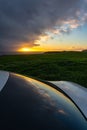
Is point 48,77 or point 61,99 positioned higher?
point 61,99

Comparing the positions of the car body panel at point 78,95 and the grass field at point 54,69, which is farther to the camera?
the grass field at point 54,69

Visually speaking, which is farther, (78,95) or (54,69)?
(54,69)

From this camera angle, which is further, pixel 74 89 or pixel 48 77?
pixel 48 77

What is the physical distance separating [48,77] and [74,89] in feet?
33.9

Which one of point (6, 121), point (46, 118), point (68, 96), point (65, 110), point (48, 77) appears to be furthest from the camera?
point (48, 77)

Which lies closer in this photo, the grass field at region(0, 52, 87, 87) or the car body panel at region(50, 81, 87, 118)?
the car body panel at region(50, 81, 87, 118)

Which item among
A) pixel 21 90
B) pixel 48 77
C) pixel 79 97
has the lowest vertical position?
pixel 48 77

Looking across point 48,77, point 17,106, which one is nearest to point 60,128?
point 17,106

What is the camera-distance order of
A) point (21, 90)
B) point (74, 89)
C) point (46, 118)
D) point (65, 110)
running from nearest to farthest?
1. point (46, 118)
2. point (65, 110)
3. point (21, 90)
4. point (74, 89)

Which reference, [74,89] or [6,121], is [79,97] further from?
[6,121]

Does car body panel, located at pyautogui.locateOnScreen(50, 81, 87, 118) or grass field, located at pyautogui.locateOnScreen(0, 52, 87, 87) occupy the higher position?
car body panel, located at pyautogui.locateOnScreen(50, 81, 87, 118)

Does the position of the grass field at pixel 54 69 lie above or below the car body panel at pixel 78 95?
below

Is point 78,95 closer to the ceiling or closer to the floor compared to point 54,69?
closer to the ceiling

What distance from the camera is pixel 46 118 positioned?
2.05 m
